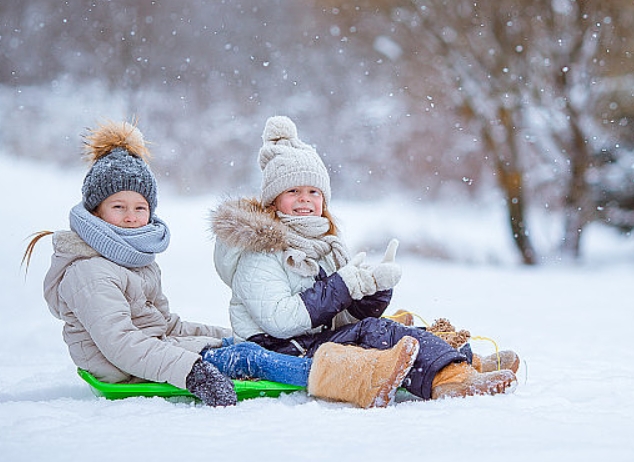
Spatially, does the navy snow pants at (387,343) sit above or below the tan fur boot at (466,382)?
above

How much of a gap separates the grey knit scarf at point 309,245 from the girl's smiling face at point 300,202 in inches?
1.6

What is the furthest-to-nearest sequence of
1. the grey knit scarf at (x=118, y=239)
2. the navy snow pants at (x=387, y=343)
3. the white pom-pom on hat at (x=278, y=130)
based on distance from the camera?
the white pom-pom on hat at (x=278, y=130)
the grey knit scarf at (x=118, y=239)
the navy snow pants at (x=387, y=343)

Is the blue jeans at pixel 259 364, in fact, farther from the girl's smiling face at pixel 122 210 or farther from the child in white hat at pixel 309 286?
the girl's smiling face at pixel 122 210

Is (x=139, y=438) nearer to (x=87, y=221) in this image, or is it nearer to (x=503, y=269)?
(x=87, y=221)

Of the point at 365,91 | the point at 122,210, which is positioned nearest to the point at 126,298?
the point at 122,210

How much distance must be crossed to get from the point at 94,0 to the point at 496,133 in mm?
4957

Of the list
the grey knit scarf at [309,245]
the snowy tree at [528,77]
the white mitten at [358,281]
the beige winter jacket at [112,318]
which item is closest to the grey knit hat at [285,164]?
the grey knit scarf at [309,245]

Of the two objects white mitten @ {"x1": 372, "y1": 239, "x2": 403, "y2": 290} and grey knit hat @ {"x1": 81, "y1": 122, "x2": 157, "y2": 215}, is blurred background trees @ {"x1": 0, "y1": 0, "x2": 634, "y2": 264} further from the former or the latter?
grey knit hat @ {"x1": 81, "y1": 122, "x2": 157, "y2": 215}

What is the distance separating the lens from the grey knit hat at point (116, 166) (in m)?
2.56

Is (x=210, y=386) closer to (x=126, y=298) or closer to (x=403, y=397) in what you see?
(x=126, y=298)

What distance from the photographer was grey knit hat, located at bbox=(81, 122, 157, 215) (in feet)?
8.41

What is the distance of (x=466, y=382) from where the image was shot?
7.62 feet

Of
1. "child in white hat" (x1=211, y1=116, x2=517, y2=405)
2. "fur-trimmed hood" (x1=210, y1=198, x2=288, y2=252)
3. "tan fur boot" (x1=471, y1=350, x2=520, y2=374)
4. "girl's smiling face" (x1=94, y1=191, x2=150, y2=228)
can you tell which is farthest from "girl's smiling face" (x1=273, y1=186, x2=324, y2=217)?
"tan fur boot" (x1=471, y1=350, x2=520, y2=374)

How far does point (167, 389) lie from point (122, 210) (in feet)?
2.04
